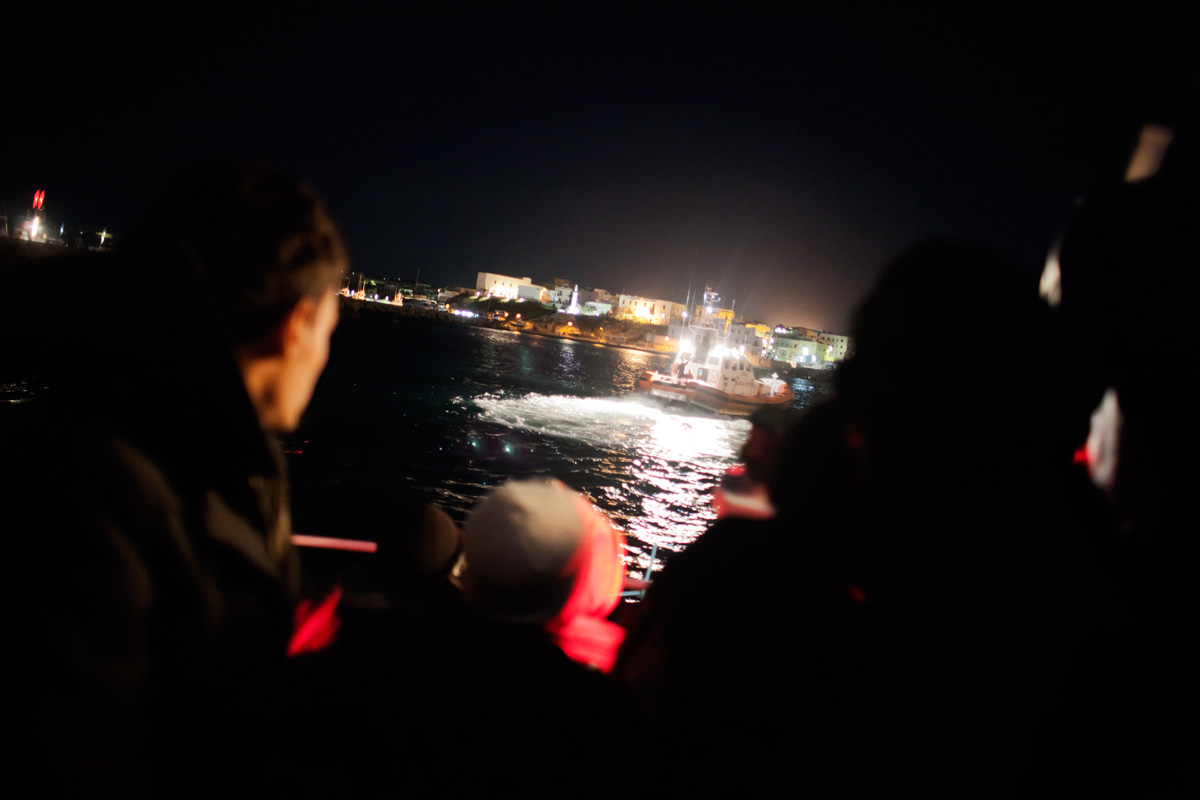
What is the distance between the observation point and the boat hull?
30.7m

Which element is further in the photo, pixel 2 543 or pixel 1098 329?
pixel 1098 329

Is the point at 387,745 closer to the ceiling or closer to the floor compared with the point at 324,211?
closer to the floor

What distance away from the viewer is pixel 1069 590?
32.5 inches

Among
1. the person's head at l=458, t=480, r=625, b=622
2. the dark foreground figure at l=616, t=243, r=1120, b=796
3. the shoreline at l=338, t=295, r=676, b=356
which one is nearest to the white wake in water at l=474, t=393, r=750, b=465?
the person's head at l=458, t=480, r=625, b=622

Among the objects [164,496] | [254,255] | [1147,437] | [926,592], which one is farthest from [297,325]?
[1147,437]

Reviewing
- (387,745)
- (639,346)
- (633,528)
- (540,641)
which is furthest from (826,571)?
(639,346)

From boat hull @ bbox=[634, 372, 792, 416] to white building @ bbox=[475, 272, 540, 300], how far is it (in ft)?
360

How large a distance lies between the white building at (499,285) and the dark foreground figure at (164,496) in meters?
139

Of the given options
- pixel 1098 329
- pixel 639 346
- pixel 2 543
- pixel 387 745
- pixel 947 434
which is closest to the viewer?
pixel 2 543

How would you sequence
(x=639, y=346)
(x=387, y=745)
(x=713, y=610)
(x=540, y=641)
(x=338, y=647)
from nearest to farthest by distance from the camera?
(x=713, y=610), (x=387, y=745), (x=338, y=647), (x=540, y=641), (x=639, y=346)

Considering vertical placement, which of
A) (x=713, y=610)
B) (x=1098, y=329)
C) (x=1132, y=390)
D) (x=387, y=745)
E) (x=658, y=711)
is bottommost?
(x=387, y=745)

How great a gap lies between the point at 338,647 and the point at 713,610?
106cm

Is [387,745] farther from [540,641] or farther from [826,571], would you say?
[826,571]

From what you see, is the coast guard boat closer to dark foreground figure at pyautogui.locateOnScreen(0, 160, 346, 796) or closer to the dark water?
the dark water
